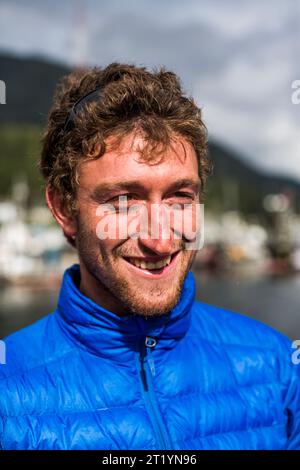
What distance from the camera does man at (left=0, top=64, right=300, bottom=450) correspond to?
2.02m

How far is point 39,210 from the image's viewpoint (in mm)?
88500

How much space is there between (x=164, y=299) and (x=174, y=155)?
528 mm

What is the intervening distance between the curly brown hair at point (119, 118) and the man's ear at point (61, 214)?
0.12 ft

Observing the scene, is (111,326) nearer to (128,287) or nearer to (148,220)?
(128,287)

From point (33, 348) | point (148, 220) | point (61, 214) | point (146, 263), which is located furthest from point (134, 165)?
point (33, 348)

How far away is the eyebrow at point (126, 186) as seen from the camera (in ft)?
6.68

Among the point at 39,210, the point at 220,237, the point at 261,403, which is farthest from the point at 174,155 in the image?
the point at 220,237

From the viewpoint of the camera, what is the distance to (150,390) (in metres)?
2.08

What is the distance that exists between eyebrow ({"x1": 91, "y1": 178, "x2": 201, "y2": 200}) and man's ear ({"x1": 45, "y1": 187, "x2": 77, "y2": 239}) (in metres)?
0.26

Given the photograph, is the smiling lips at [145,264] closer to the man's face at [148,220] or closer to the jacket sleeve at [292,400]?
the man's face at [148,220]

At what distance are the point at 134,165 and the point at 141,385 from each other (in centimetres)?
80

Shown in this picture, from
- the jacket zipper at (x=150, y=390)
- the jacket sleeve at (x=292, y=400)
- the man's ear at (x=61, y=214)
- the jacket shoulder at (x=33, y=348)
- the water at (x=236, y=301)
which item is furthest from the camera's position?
the water at (x=236, y=301)

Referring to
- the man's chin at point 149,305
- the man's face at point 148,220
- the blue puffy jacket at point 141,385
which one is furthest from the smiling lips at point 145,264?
the blue puffy jacket at point 141,385
